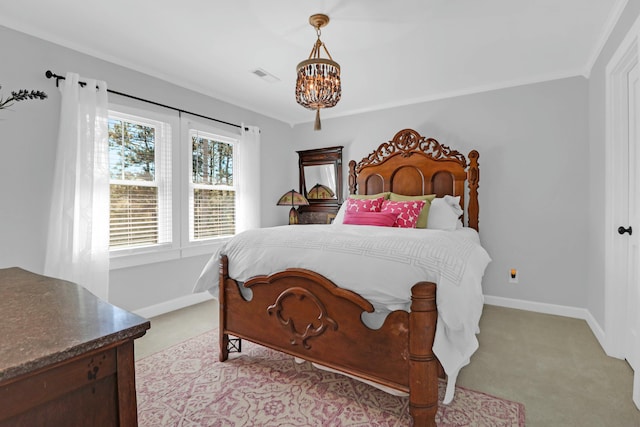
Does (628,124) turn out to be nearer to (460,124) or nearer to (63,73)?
(460,124)

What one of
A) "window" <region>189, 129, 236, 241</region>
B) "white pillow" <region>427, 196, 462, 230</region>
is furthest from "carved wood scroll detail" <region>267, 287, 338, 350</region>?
"window" <region>189, 129, 236, 241</region>

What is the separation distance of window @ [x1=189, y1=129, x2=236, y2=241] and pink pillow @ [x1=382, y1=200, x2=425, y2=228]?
2.07 m

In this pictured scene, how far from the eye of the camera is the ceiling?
223cm

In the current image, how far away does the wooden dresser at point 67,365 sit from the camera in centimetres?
62

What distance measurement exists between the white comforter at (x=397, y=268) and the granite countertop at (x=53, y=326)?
113 cm

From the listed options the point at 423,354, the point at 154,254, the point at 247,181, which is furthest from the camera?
the point at 247,181

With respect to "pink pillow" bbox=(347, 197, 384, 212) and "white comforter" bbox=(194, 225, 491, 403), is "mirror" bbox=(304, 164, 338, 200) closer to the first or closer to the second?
"pink pillow" bbox=(347, 197, 384, 212)

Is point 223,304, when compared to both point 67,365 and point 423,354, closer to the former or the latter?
point 423,354

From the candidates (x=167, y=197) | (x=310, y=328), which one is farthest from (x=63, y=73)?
(x=310, y=328)

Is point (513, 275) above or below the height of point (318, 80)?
below

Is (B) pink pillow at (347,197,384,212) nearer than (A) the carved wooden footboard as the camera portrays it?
No

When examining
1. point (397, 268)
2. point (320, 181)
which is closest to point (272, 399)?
point (397, 268)

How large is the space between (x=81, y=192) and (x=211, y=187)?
1.43 m

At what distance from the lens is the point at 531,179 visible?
3408mm
